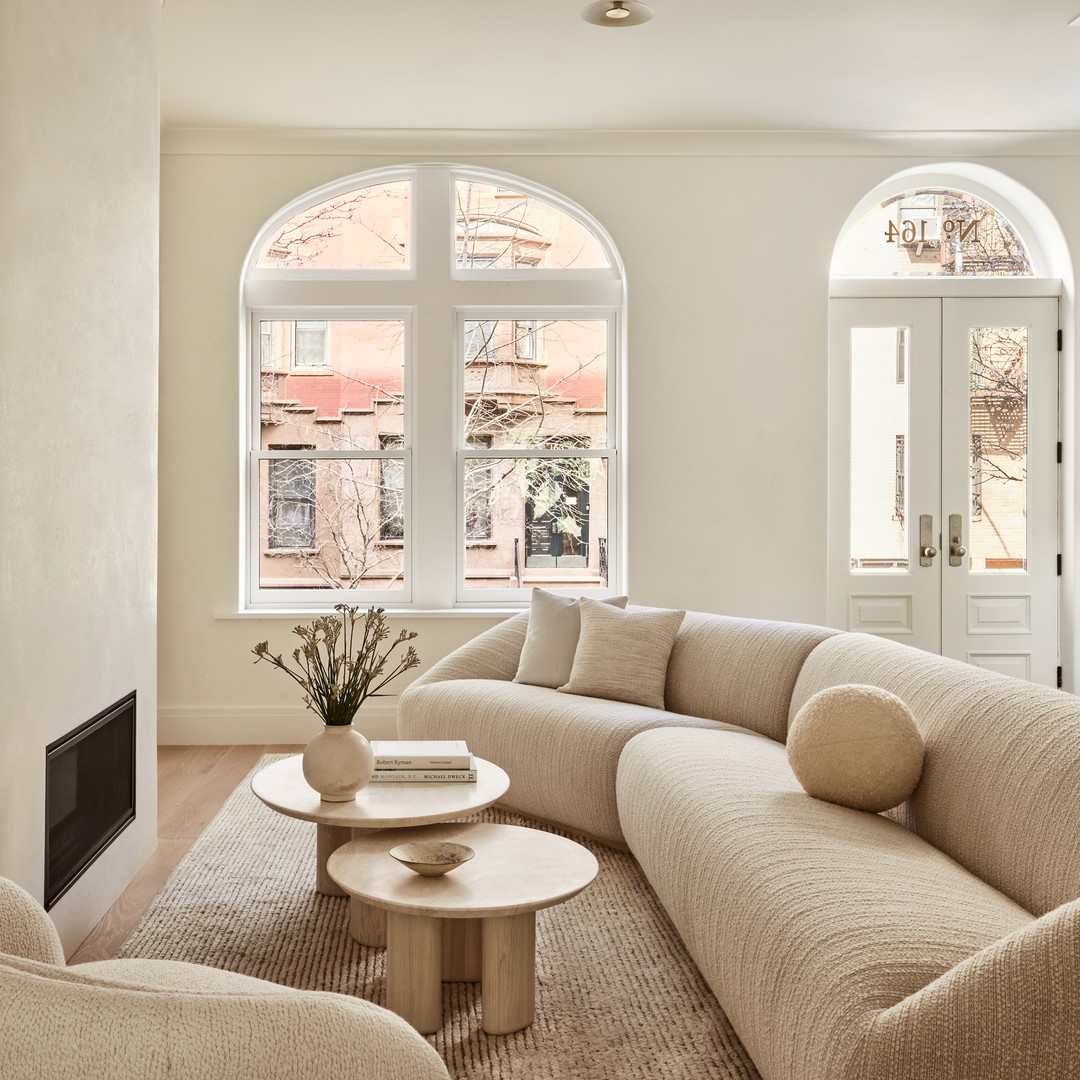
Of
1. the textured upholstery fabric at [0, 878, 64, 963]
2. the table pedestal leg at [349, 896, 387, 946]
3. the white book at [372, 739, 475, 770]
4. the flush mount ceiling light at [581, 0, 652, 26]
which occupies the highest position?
the flush mount ceiling light at [581, 0, 652, 26]

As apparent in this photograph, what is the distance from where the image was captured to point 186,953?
2.52m

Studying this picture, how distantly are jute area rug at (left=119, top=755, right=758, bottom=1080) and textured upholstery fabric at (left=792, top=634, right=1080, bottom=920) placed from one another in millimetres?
636

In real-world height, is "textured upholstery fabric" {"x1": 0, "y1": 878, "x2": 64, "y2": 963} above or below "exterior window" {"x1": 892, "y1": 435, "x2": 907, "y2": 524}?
below

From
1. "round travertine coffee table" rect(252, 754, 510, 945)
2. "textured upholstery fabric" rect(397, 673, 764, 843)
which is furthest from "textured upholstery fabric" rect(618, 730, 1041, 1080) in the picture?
"textured upholstery fabric" rect(397, 673, 764, 843)

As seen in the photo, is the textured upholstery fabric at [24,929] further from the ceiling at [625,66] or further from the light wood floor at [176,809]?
the ceiling at [625,66]

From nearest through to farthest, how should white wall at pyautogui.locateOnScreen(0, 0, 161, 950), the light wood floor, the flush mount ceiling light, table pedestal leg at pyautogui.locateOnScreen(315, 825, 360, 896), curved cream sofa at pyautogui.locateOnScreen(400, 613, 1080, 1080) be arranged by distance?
curved cream sofa at pyautogui.locateOnScreen(400, 613, 1080, 1080), white wall at pyautogui.locateOnScreen(0, 0, 161, 950), the light wood floor, table pedestal leg at pyautogui.locateOnScreen(315, 825, 360, 896), the flush mount ceiling light

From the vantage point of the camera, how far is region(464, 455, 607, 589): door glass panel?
5207mm

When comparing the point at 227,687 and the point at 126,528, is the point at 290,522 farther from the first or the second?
the point at 126,528

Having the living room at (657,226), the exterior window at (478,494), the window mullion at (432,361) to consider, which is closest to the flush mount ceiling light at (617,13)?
the living room at (657,226)

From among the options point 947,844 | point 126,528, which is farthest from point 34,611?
point 947,844

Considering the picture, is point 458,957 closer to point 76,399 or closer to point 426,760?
point 426,760

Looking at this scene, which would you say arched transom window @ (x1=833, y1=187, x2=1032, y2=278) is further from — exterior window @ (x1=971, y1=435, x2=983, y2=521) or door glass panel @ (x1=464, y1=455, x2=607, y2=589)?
door glass panel @ (x1=464, y1=455, x2=607, y2=589)

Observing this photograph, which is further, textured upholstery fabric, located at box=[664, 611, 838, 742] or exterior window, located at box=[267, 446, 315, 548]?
exterior window, located at box=[267, 446, 315, 548]

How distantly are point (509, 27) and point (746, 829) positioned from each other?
120 inches
